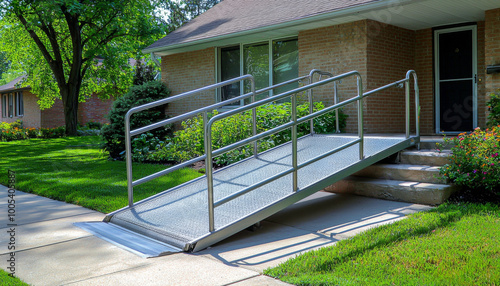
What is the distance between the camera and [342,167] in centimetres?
567

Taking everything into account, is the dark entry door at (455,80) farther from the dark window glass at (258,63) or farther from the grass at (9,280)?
the grass at (9,280)

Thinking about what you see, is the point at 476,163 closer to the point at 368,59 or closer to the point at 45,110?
the point at 368,59

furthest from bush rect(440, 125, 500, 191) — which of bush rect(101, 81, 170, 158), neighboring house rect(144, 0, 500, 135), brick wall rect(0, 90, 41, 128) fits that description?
brick wall rect(0, 90, 41, 128)

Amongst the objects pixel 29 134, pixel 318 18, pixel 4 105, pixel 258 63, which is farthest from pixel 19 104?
pixel 318 18

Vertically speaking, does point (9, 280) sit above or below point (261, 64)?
below

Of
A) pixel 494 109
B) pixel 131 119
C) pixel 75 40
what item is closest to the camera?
pixel 494 109

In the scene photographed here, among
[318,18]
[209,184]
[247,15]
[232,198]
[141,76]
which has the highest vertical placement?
[247,15]

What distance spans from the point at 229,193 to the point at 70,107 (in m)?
17.6

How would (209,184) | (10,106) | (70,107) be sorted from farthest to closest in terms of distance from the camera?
(10,106)
(70,107)
(209,184)

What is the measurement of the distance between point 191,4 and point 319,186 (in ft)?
124

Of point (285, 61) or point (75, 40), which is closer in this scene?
point (285, 61)

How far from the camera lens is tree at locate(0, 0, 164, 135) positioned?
1706cm

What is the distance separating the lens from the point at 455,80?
9.66 m

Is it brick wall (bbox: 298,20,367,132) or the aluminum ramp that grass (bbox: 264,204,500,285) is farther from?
brick wall (bbox: 298,20,367,132)
